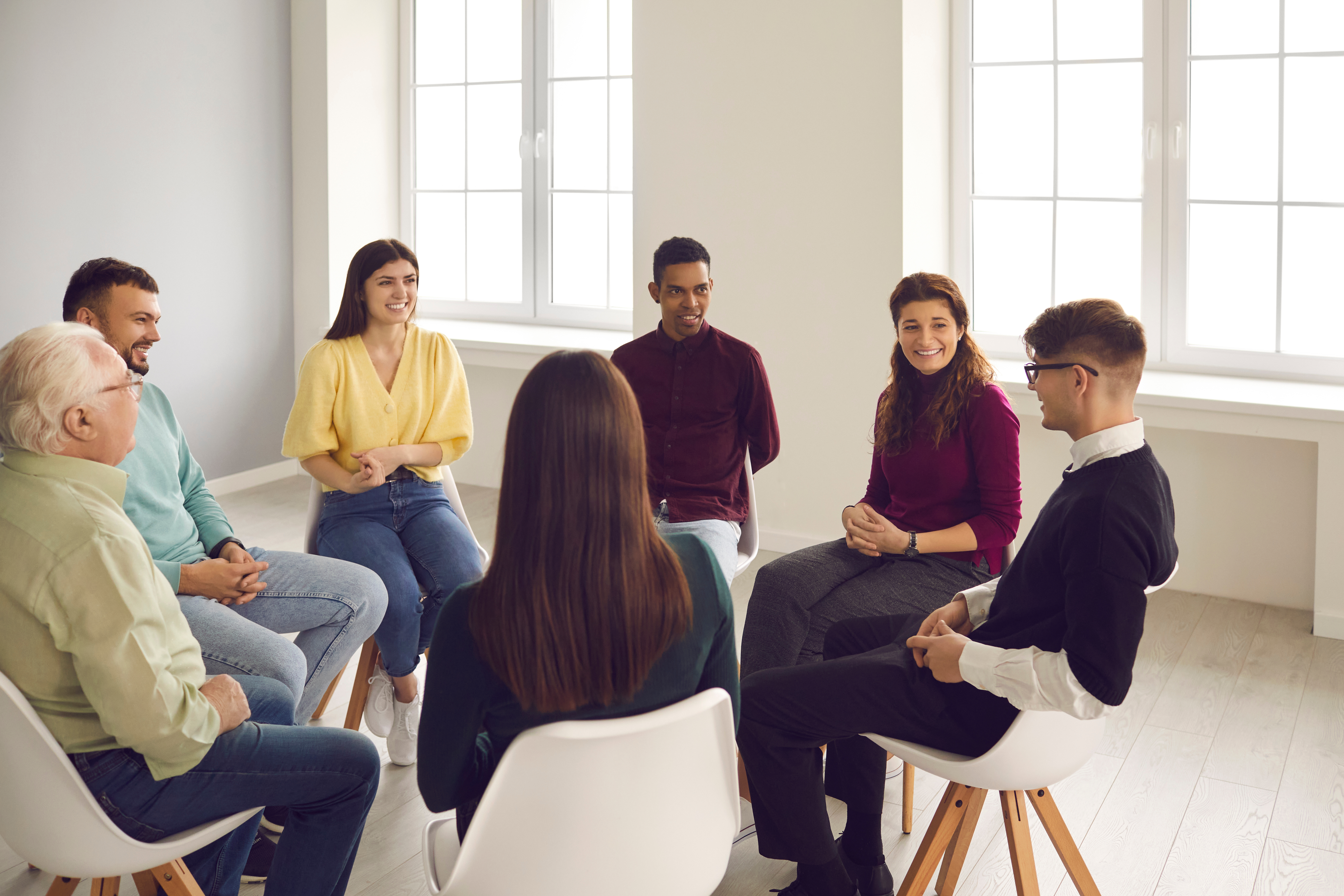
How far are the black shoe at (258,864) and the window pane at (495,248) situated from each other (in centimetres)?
370

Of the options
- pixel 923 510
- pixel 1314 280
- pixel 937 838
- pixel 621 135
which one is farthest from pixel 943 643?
pixel 621 135

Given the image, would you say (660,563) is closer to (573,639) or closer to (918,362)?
(573,639)

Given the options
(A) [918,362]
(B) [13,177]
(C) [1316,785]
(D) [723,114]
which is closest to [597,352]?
(A) [918,362]

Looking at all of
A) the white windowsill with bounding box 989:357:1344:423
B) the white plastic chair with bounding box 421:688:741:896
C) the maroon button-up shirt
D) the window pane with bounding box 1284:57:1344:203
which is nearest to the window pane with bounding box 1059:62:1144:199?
the window pane with bounding box 1284:57:1344:203

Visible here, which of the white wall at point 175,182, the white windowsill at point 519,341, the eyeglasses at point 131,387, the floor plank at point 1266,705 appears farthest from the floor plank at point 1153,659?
the white wall at point 175,182

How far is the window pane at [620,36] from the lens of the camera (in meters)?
5.25

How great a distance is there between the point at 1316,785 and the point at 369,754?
85.8 inches

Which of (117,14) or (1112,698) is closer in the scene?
(1112,698)

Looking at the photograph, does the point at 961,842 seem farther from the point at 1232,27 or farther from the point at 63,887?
the point at 1232,27

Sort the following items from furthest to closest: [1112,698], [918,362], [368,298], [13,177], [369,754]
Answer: [13,177] → [368,298] → [918,362] → [369,754] → [1112,698]

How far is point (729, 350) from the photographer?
3076 millimetres

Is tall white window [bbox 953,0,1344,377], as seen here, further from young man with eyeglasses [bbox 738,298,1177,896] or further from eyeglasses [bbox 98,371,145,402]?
eyeglasses [bbox 98,371,145,402]

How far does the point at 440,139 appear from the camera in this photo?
584 centimetres

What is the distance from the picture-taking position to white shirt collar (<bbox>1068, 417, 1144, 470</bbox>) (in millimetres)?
1793
